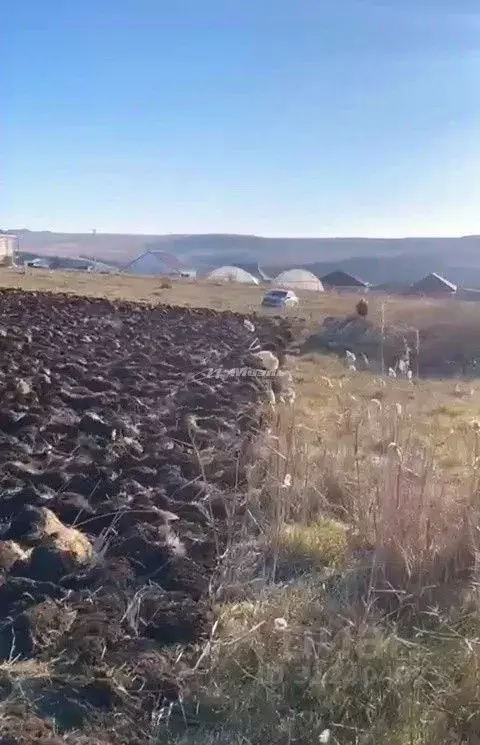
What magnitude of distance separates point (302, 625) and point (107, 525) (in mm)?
1498

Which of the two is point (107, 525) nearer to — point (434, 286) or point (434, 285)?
point (434, 286)

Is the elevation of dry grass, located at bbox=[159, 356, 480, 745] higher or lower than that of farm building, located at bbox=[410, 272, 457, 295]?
higher

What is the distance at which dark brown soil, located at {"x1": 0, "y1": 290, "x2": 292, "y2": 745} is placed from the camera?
364 cm

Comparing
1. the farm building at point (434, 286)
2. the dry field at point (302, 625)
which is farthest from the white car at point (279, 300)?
the dry field at point (302, 625)

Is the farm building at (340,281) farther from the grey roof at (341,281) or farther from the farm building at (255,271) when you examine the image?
the farm building at (255,271)

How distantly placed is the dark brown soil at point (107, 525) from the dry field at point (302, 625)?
1cm

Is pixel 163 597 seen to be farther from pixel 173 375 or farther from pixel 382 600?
pixel 173 375

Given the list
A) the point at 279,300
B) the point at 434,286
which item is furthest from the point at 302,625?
the point at 434,286

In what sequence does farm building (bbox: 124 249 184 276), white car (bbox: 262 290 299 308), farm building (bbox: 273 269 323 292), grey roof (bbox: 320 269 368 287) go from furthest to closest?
farm building (bbox: 124 249 184 276) → grey roof (bbox: 320 269 368 287) → farm building (bbox: 273 269 323 292) → white car (bbox: 262 290 299 308)

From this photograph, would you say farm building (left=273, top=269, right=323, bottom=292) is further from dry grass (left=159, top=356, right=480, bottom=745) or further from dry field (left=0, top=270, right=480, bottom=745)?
dry field (left=0, top=270, right=480, bottom=745)

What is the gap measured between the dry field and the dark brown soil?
0.01m

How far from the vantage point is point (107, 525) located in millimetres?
5371

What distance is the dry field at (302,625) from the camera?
353cm

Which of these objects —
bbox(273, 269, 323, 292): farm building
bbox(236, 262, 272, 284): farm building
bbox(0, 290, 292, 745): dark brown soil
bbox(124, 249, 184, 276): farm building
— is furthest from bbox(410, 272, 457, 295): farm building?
bbox(0, 290, 292, 745): dark brown soil
